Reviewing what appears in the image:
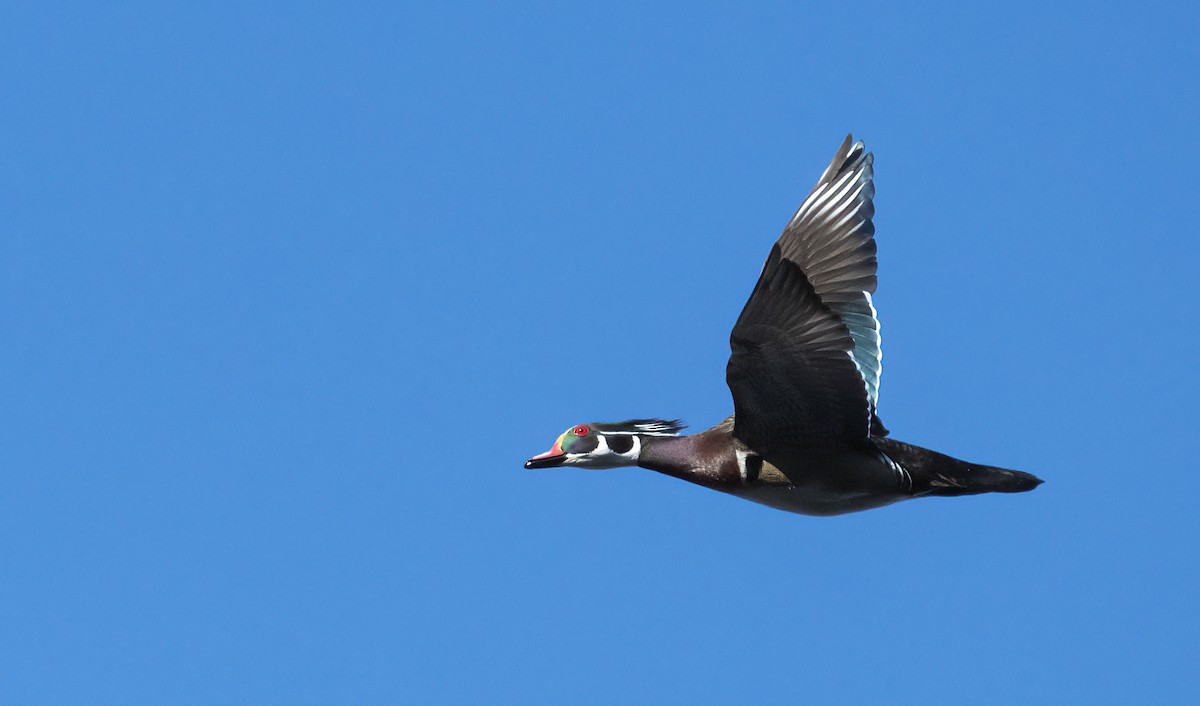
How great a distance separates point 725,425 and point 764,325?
203 centimetres

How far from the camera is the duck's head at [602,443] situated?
14.5 metres

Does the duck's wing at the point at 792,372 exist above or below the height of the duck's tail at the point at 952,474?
above

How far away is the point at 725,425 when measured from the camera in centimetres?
1459

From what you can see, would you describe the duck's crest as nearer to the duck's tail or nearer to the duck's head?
the duck's head

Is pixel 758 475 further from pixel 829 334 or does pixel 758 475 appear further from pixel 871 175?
pixel 871 175

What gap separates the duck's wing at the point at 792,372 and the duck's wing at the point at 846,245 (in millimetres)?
261

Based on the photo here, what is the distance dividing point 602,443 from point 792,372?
2.18 metres

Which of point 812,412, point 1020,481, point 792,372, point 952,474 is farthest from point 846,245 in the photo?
point 1020,481

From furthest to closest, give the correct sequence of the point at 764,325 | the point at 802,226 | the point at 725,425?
the point at 725,425 < the point at 802,226 < the point at 764,325

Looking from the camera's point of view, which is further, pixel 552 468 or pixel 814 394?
pixel 552 468

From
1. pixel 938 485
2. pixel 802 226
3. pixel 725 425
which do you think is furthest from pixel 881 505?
pixel 802 226

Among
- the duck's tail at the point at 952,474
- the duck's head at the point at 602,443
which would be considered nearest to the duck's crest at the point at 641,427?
the duck's head at the point at 602,443

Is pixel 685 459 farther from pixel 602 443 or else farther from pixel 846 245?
pixel 846 245

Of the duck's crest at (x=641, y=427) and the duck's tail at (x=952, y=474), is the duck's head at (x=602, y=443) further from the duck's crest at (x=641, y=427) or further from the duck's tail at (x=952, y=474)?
the duck's tail at (x=952, y=474)
